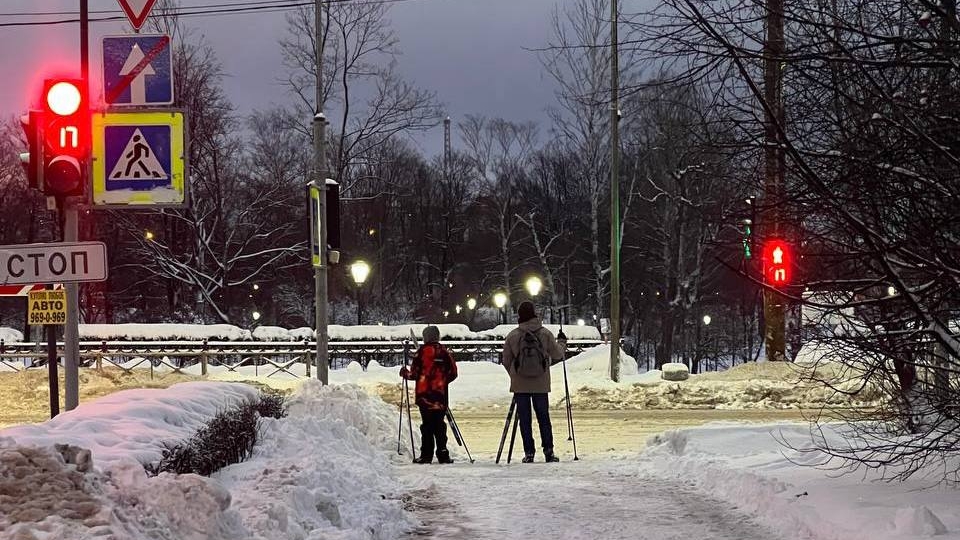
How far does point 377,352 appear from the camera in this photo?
1191 inches

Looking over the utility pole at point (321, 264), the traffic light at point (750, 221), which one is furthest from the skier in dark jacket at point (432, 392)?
the traffic light at point (750, 221)

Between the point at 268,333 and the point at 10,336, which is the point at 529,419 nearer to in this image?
the point at 268,333

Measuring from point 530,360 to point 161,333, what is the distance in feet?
79.6

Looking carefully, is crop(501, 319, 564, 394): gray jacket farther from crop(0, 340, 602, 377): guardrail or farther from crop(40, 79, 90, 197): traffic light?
crop(0, 340, 602, 377): guardrail

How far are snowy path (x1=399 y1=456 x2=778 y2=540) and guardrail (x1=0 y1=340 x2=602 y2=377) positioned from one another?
62.1 feet

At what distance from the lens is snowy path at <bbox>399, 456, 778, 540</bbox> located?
6812mm

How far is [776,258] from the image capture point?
23.3ft

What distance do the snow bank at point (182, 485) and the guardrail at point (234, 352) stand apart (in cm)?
1956

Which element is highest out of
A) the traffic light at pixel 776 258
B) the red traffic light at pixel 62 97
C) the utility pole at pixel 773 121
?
the red traffic light at pixel 62 97

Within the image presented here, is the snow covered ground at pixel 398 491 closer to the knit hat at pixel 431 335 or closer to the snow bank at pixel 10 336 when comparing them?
the knit hat at pixel 431 335

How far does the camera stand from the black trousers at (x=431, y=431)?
1138 centimetres

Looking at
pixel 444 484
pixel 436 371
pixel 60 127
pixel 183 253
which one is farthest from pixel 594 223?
pixel 60 127

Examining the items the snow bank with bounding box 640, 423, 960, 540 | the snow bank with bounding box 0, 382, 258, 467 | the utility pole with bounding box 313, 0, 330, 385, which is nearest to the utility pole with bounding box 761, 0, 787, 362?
the snow bank with bounding box 640, 423, 960, 540

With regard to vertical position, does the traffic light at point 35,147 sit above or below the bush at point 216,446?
above
